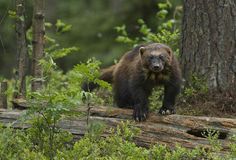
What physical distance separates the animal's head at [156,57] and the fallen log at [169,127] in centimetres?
64

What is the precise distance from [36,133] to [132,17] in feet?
34.7

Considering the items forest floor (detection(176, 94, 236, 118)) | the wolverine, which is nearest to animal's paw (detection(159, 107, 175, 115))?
the wolverine

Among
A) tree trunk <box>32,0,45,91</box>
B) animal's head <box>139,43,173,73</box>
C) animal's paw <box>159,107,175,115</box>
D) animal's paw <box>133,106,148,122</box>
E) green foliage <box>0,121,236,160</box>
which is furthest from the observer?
tree trunk <box>32,0,45,91</box>

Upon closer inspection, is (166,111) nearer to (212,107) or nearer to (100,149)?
(212,107)

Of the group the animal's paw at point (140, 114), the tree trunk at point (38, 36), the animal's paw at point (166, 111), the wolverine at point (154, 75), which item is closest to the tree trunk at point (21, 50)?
the tree trunk at point (38, 36)

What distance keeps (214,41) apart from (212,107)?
852 mm

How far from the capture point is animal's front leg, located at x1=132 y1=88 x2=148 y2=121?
8219 mm

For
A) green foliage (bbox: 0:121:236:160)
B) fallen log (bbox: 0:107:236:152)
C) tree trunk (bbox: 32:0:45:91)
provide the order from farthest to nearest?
tree trunk (bbox: 32:0:45:91)
fallen log (bbox: 0:107:236:152)
green foliage (bbox: 0:121:236:160)

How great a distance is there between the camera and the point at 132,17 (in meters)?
17.9

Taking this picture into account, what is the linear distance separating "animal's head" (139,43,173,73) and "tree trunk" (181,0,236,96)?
0.63 metres

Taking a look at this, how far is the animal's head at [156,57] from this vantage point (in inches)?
339

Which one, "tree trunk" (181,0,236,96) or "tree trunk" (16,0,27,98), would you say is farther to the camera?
"tree trunk" (16,0,27,98)

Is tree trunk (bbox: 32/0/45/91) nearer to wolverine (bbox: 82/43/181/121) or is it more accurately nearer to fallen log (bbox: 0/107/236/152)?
fallen log (bbox: 0/107/236/152)

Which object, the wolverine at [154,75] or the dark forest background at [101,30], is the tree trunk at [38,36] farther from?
the dark forest background at [101,30]
